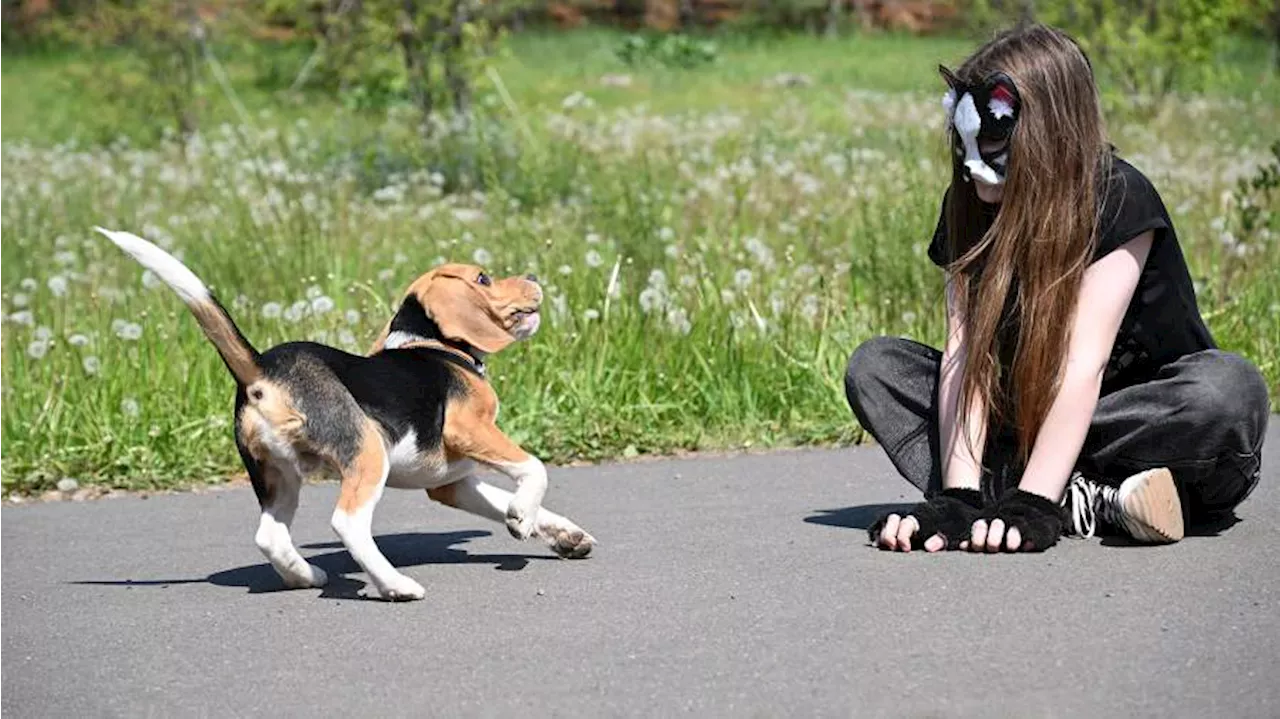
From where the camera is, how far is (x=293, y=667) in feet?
13.7

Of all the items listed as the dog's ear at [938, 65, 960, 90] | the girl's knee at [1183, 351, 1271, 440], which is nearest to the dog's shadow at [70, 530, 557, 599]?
the dog's ear at [938, 65, 960, 90]

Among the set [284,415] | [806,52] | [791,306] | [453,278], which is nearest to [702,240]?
[791,306]

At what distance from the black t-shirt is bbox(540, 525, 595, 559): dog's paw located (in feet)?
4.03

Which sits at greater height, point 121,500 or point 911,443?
point 911,443

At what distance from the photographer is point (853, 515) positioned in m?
5.67

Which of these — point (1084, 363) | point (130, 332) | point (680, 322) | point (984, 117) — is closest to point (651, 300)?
point (680, 322)

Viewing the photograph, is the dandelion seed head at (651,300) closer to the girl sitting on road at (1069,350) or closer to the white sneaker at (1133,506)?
the girl sitting on road at (1069,350)

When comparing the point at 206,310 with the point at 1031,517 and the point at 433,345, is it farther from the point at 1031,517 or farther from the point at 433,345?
the point at 1031,517

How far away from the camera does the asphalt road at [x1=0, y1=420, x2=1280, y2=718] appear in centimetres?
383

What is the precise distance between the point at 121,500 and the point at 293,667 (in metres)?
2.52

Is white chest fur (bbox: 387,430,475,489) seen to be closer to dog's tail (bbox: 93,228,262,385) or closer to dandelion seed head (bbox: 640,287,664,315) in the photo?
dog's tail (bbox: 93,228,262,385)

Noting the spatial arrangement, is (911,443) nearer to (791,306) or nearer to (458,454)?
(458,454)

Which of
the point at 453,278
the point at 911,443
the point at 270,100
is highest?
the point at 453,278

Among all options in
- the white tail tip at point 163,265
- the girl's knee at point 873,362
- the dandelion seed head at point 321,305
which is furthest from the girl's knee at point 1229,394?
the dandelion seed head at point 321,305
